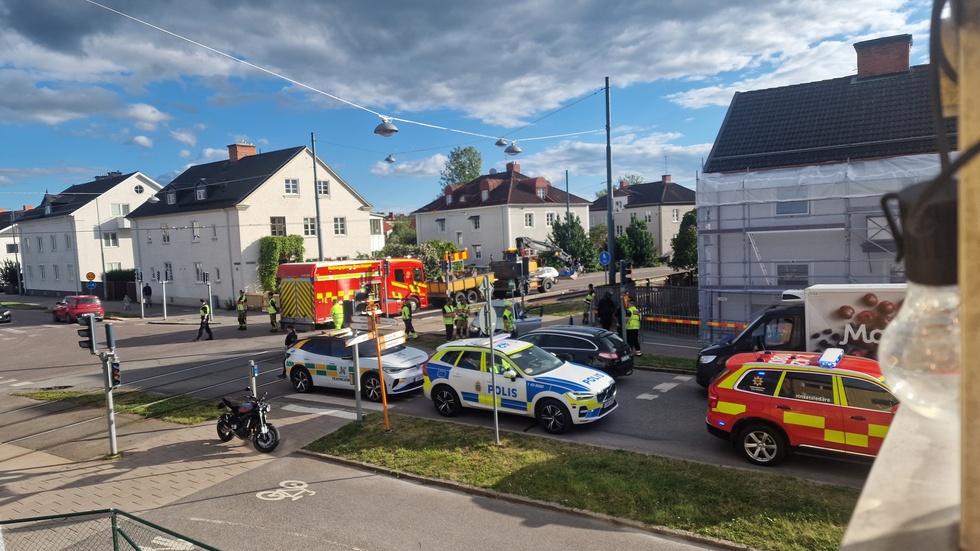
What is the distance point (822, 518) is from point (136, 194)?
58352 millimetres

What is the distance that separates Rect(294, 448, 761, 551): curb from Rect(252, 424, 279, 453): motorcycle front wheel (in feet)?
1.49

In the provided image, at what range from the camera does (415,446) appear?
37.5 feet

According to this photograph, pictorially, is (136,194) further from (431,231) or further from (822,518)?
(822,518)

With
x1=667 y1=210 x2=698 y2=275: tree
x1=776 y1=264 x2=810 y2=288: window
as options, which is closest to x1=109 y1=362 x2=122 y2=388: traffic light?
x1=776 y1=264 x2=810 y2=288: window

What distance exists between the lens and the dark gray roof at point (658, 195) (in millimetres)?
69062

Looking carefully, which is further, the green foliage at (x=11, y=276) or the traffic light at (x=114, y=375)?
the green foliage at (x=11, y=276)

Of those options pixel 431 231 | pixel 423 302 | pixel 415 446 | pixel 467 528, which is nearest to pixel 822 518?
pixel 467 528

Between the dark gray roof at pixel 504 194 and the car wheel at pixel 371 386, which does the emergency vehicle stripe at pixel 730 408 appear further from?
the dark gray roof at pixel 504 194

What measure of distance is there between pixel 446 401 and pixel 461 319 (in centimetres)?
934

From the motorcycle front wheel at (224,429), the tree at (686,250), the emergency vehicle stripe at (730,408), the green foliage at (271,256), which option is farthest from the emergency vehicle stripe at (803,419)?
the green foliage at (271,256)

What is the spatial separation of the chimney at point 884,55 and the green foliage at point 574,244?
91.6 feet

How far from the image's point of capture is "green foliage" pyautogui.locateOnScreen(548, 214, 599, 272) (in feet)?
171

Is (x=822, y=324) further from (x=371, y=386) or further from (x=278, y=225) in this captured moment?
(x=278, y=225)

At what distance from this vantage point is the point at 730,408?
10.1m
